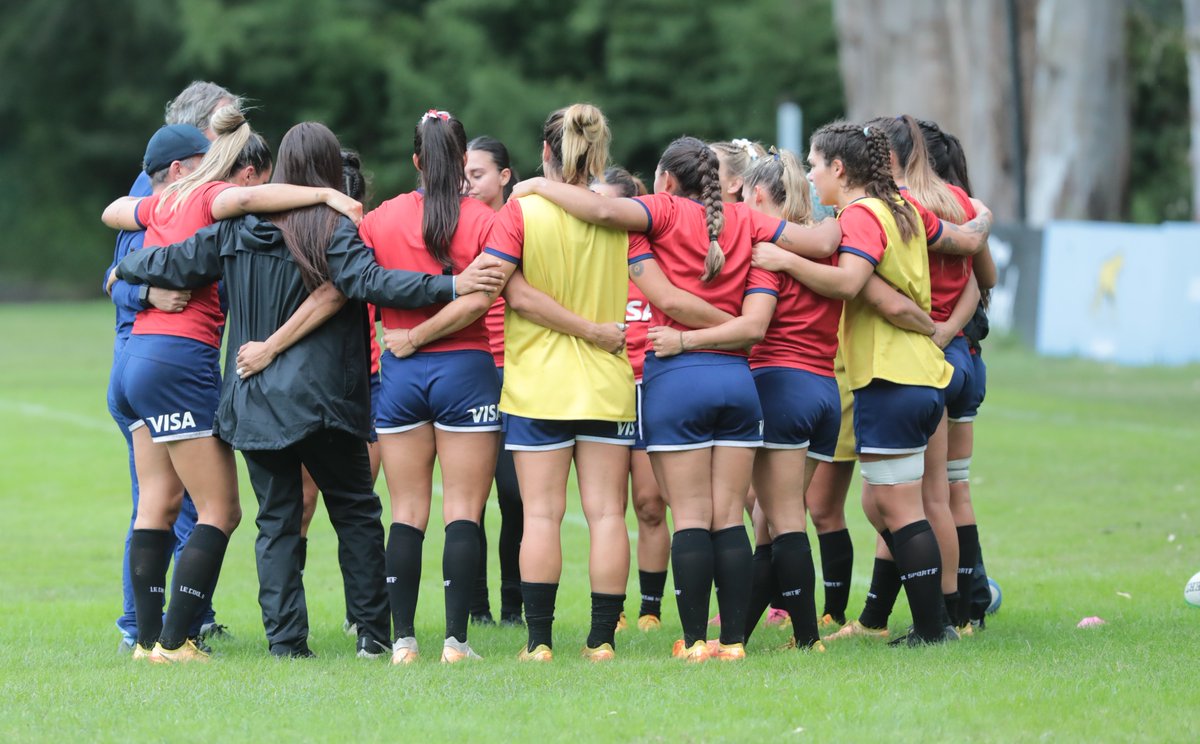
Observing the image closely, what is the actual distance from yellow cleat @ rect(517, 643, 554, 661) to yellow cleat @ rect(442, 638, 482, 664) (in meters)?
0.19

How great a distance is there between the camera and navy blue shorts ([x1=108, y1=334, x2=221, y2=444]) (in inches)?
236

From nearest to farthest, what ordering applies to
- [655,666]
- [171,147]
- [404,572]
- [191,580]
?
[655,666] → [191,580] → [404,572] → [171,147]

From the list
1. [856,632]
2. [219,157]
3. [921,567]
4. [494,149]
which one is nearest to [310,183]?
[219,157]

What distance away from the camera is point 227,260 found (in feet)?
19.5

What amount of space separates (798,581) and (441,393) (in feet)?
5.28

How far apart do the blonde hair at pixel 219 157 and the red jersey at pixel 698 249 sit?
1634mm

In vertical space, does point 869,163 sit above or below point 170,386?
above

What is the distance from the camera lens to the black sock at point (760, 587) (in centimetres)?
658

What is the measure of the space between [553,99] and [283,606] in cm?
3968

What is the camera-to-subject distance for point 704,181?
5926 millimetres

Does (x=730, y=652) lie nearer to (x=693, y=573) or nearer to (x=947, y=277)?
(x=693, y=573)

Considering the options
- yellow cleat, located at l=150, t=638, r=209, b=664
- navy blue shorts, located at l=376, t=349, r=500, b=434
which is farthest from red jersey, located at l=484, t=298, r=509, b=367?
yellow cleat, located at l=150, t=638, r=209, b=664

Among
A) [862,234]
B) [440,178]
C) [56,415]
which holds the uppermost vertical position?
[440,178]

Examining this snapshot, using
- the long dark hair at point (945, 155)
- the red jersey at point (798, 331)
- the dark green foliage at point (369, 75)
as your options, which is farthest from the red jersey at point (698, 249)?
the dark green foliage at point (369, 75)
